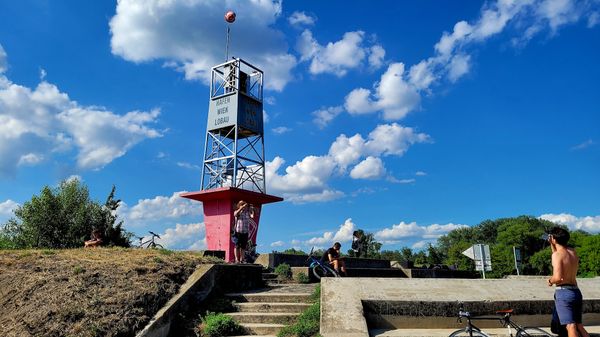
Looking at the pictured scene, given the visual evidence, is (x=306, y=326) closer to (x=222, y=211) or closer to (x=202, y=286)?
(x=202, y=286)

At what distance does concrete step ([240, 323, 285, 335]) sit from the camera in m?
8.04

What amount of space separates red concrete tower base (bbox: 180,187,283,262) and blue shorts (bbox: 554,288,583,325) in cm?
1643

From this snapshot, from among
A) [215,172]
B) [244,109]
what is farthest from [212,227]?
[244,109]

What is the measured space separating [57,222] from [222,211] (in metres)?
13.4

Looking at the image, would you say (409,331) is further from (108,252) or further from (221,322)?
(108,252)

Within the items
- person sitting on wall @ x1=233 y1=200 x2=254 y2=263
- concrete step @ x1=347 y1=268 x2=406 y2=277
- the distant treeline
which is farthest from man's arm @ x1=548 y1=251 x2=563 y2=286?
the distant treeline

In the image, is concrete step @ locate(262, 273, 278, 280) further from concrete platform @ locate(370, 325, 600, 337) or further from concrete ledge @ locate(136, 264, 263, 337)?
concrete platform @ locate(370, 325, 600, 337)

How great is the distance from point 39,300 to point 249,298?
3.99 metres

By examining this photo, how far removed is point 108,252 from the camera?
11102 mm

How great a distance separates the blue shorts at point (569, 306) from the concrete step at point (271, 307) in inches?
175

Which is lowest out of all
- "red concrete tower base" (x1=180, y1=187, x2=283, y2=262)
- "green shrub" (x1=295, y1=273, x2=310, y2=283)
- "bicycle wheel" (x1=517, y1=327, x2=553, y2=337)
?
"bicycle wheel" (x1=517, y1=327, x2=553, y2=337)

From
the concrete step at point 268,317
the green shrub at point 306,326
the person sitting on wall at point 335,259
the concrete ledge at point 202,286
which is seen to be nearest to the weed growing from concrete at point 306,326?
the green shrub at point 306,326

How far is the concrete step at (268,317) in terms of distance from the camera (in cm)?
838

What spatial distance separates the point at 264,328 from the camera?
8125mm
